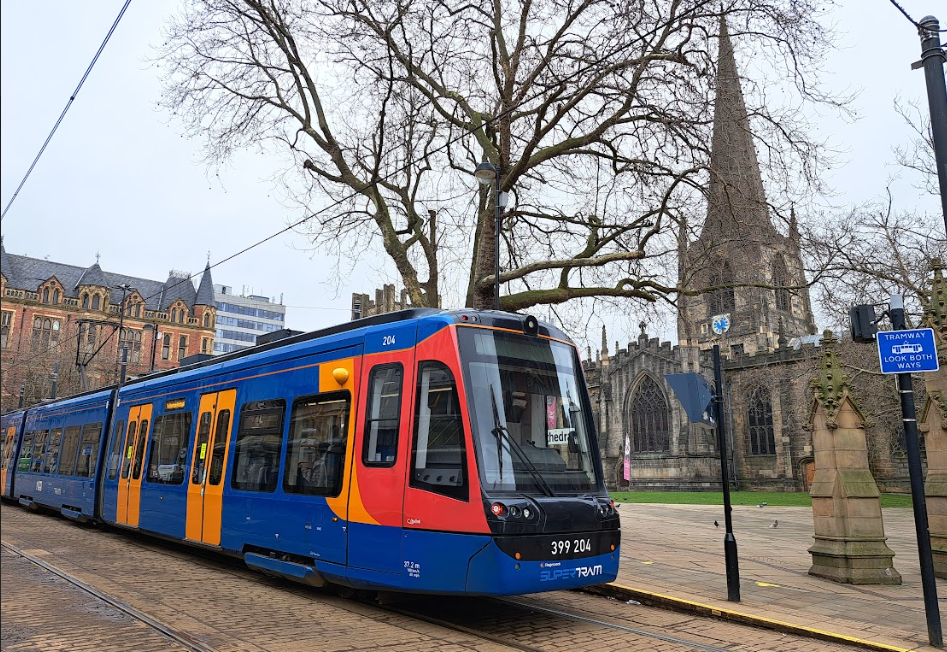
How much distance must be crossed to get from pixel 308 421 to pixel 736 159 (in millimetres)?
8932

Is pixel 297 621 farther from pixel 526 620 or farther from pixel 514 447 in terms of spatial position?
pixel 514 447

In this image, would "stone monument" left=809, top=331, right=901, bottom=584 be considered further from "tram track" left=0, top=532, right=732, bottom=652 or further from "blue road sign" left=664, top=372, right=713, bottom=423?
"tram track" left=0, top=532, right=732, bottom=652

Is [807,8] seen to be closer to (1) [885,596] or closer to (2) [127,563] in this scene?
(1) [885,596]

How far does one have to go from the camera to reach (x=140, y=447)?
13500 millimetres

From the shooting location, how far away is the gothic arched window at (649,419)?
188ft

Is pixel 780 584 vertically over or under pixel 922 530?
under

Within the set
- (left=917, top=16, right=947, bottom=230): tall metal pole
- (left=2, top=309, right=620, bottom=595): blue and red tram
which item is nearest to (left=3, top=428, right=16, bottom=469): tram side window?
(left=2, top=309, right=620, bottom=595): blue and red tram

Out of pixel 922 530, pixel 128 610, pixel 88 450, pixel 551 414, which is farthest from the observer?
pixel 88 450

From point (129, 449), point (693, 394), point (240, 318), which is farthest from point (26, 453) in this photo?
point (240, 318)

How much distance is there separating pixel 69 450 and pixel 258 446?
10.2 metres

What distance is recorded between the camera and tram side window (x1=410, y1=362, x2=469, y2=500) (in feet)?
23.0

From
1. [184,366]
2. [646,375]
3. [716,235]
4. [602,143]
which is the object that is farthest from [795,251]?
[646,375]

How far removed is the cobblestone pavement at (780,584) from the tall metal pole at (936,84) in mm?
4508

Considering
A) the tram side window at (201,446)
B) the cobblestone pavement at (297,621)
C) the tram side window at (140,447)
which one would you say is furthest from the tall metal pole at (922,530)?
the tram side window at (140,447)
